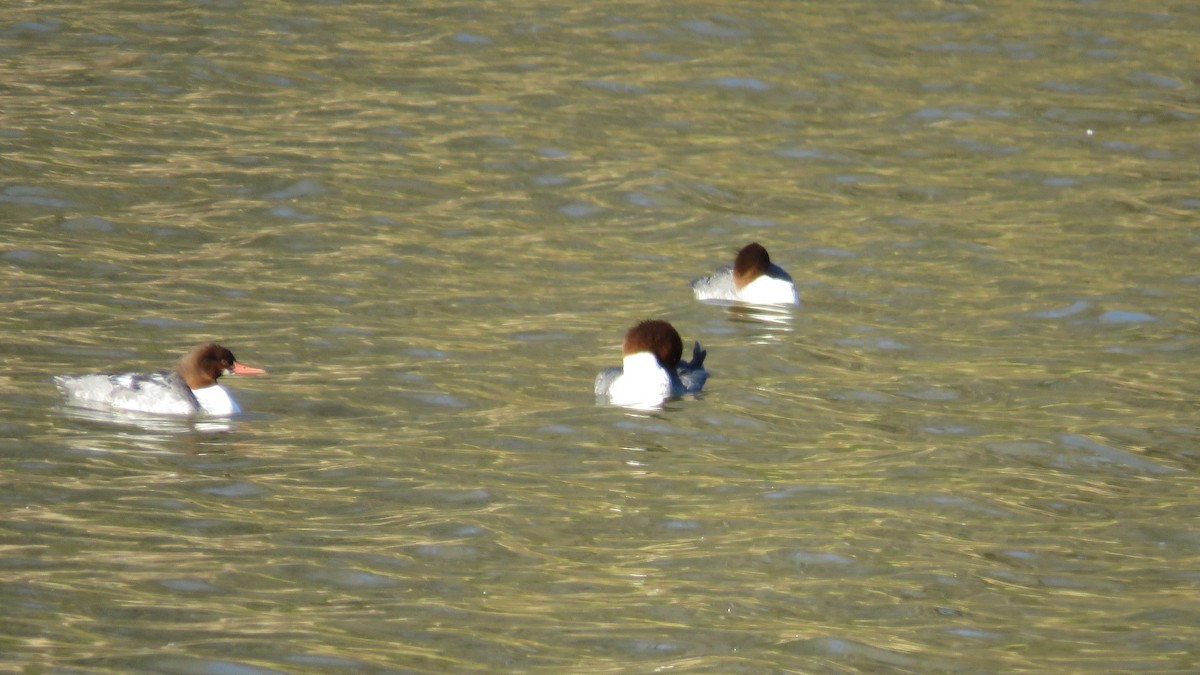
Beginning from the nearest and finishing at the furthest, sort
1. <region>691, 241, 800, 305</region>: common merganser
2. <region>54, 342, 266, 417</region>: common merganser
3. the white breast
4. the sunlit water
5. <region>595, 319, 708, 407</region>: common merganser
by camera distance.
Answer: the sunlit water, <region>54, 342, 266, 417</region>: common merganser, the white breast, <region>595, 319, 708, 407</region>: common merganser, <region>691, 241, 800, 305</region>: common merganser

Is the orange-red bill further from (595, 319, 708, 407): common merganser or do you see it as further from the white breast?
(595, 319, 708, 407): common merganser

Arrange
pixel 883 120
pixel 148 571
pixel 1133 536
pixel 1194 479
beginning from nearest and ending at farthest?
pixel 148 571 < pixel 1133 536 < pixel 1194 479 < pixel 883 120

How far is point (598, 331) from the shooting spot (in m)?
12.5

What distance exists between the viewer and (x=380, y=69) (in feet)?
64.0

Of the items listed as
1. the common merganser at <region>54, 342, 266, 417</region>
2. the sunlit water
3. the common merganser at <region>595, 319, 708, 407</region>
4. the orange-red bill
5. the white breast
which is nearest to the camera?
the sunlit water

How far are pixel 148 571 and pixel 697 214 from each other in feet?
29.9

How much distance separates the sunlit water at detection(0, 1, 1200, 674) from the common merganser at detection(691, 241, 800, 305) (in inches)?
9.3

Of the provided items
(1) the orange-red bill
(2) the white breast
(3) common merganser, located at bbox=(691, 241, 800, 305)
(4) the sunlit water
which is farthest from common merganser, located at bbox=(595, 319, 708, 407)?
(2) the white breast

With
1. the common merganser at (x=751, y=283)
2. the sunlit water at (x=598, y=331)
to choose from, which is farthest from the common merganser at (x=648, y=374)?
the common merganser at (x=751, y=283)

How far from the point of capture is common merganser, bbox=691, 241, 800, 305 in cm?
1339

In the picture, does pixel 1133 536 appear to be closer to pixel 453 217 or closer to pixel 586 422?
pixel 586 422

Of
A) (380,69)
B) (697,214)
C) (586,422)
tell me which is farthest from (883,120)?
(586,422)

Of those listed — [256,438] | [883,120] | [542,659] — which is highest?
[883,120]

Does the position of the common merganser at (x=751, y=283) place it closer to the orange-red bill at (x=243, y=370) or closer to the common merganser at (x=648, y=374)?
the common merganser at (x=648, y=374)
